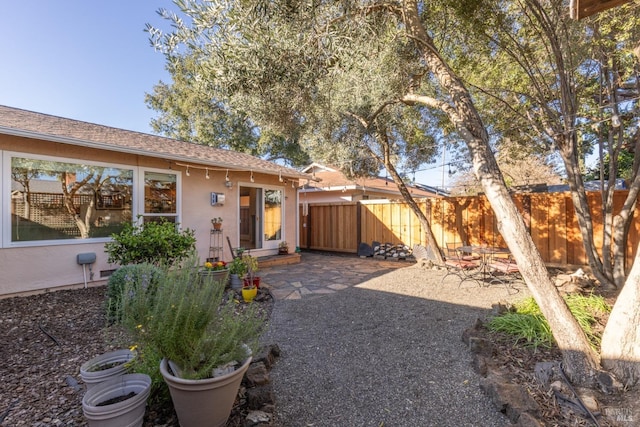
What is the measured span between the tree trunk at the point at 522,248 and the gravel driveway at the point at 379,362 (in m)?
0.86

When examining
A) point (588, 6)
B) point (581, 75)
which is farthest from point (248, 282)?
point (581, 75)

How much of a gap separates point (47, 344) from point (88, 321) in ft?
2.34

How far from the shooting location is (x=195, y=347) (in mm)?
1949

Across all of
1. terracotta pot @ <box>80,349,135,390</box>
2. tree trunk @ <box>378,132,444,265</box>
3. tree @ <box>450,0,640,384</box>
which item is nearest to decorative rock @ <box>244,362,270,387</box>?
terracotta pot @ <box>80,349,135,390</box>

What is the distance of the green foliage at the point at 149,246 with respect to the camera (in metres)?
5.27

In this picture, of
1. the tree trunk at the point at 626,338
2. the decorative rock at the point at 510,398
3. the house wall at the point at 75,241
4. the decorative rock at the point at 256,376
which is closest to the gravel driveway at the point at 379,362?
the decorative rock at the point at 510,398

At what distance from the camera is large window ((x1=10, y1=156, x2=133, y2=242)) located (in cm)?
520

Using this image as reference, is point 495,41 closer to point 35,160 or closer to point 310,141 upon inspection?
point 310,141

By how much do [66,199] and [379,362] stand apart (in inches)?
250

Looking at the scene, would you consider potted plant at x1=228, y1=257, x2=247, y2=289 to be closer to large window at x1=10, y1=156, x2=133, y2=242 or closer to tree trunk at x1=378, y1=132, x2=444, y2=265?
large window at x1=10, y1=156, x2=133, y2=242

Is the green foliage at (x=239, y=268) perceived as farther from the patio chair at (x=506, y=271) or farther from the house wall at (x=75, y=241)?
the patio chair at (x=506, y=271)

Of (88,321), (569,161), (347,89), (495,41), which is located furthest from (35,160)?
(569,161)

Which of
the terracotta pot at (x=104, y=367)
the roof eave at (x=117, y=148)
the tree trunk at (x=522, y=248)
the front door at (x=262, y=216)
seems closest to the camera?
the terracotta pot at (x=104, y=367)

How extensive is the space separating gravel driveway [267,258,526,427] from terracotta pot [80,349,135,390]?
1.25 metres
